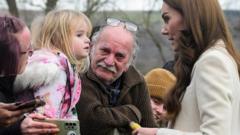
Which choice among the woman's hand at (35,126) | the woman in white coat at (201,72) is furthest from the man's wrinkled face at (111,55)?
the woman's hand at (35,126)

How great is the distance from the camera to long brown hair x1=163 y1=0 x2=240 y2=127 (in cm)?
295

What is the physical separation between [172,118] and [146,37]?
2134 centimetres

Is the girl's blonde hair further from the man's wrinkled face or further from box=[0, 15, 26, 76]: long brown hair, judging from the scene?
box=[0, 15, 26, 76]: long brown hair

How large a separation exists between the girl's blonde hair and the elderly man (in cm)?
13

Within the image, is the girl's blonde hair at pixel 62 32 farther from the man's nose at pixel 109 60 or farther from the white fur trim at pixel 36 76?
the white fur trim at pixel 36 76

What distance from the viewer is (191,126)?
2.95 meters

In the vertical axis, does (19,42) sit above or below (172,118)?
above

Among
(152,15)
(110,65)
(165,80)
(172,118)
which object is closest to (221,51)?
(172,118)

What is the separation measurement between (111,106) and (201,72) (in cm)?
96

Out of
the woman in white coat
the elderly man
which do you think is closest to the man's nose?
the elderly man

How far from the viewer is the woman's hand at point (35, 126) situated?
2.90 meters

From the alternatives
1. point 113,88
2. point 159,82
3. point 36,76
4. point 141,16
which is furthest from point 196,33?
point 141,16

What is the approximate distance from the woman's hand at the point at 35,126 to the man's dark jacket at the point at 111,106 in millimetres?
649

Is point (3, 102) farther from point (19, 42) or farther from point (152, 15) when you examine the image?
point (152, 15)
